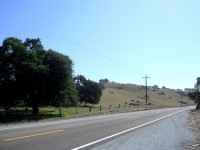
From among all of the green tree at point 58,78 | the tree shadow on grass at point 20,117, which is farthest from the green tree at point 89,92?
the tree shadow on grass at point 20,117

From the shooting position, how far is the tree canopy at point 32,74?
36.8 metres

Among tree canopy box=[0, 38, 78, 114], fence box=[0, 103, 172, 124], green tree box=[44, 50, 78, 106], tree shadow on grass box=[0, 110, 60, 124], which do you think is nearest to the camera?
tree shadow on grass box=[0, 110, 60, 124]

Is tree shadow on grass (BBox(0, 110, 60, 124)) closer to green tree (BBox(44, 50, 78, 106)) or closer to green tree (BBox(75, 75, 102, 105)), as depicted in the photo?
green tree (BBox(44, 50, 78, 106))

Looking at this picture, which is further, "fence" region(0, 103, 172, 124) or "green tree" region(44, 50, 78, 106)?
"green tree" region(44, 50, 78, 106)

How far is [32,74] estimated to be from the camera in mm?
36406

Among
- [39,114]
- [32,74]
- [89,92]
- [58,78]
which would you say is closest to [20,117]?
[32,74]

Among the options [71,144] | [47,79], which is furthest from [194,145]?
[47,79]

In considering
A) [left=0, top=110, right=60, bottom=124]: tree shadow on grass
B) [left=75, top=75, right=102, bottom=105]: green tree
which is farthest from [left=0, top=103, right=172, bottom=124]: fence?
[left=75, top=75, right=102, bottom=105]: green tree

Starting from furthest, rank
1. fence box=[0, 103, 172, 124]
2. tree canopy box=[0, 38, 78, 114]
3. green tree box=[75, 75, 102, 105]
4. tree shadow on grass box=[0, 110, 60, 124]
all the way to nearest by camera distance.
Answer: green tree box=[75, 75, 102, 105], tree canopy box=[0, 38, 78, 114], fence box=[0, 103, 172, 124], tree shadow on grass box=[0, 110, 60, 124]

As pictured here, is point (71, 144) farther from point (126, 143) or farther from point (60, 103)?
point (60, 103)

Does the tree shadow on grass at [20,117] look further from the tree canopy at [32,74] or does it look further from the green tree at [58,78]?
the green tree at [58,78]

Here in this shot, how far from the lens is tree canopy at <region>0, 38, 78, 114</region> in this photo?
36844 mm

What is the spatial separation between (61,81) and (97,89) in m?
54.6

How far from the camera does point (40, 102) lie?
4028 cm
